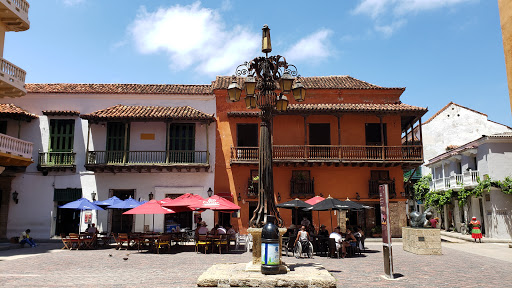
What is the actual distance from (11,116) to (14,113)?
533mm

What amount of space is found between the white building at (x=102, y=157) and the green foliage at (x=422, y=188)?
22.3 meters

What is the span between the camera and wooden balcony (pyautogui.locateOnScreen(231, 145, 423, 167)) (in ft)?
69.1

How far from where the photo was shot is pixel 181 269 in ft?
34.7

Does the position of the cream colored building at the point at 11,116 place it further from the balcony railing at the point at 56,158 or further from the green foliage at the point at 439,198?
the green foliage at the point at 439,198

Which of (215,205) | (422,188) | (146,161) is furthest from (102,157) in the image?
(422,188)

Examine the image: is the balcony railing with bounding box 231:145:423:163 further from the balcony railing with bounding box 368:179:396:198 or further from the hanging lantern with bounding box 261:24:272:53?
the hanging lantern with bounding box 261:24:272:53

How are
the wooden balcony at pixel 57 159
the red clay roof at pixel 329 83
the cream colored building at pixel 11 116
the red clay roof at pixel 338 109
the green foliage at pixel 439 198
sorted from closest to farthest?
1. the cream colored building at pixel 11 116
2. the wooden balcony at pixel 57 159
3. the red clay roof at pixel 338 109
4. the red clay roof at pixel 329 83
5. the green foliage at pixel 439 198

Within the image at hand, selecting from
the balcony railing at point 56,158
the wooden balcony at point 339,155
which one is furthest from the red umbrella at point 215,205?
the balcony railing at point 56,158

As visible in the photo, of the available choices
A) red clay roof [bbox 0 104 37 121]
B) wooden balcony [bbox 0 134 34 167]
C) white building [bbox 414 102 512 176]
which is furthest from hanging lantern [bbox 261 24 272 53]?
white building [bbox 414 102 512 176]

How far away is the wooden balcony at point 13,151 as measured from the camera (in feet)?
55.9

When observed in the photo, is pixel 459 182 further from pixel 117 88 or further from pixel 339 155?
pixel 117 88

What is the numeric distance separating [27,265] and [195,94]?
42.9 ft

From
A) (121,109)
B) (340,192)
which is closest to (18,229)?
(121,109)

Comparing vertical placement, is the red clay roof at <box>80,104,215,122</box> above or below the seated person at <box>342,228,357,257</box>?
above
